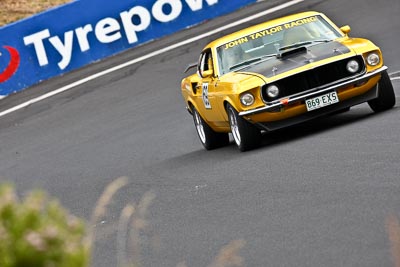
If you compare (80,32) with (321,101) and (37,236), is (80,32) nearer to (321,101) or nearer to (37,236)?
(321,101)

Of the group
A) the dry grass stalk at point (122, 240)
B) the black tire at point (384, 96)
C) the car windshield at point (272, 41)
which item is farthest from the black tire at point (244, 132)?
the dry grass stalk at point (122, 240)

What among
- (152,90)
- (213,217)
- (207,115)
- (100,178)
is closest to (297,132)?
(207,115)

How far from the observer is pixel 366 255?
6.28 metres

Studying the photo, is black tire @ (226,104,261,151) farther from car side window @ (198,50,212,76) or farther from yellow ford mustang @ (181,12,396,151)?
car side window @ (198,50,212,76)

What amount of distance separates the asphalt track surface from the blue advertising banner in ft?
4.14

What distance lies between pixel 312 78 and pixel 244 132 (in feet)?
3.01

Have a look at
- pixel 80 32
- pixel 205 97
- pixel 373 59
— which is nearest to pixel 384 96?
pixel 373 59

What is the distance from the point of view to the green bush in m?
3.63

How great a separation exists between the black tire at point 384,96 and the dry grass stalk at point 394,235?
5374 mm

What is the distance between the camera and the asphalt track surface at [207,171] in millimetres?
7387

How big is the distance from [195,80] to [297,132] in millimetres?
1678

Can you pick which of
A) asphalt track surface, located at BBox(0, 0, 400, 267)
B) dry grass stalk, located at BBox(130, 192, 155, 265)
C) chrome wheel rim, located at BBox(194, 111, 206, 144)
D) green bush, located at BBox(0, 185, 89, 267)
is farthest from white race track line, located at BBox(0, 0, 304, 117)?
green bush, located at BBox(0, 185, 89, 267)

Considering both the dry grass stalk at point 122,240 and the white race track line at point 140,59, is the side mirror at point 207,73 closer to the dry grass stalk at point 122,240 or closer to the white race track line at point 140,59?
the dry grass stalk at point 122,240

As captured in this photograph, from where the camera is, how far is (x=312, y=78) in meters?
12.0
